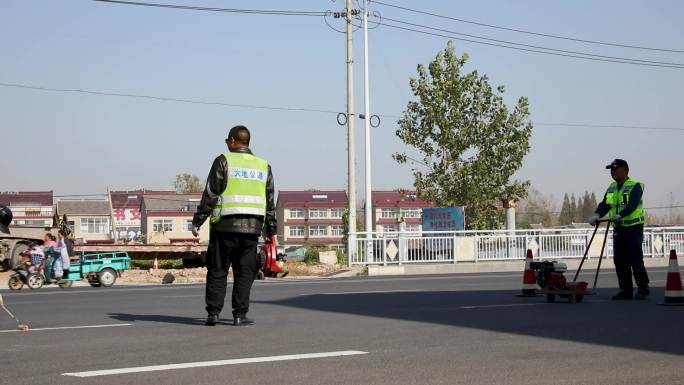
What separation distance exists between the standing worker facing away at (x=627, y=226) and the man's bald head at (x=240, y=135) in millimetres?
5490

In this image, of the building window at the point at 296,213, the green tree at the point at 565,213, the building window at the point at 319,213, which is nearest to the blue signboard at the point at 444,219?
the building window at the point at 319,213

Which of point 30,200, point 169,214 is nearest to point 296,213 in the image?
point 169,214

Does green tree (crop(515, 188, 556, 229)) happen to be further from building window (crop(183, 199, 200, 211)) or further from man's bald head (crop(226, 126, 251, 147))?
man's bald head (crop(226, 126, 251, 147))

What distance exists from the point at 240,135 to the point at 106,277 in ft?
60.1

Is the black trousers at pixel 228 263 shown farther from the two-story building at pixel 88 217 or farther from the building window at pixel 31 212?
the two-story building at pixel 88 217

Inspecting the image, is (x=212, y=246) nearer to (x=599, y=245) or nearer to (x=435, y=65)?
(x=599, y=245)

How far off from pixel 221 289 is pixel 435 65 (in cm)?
3575

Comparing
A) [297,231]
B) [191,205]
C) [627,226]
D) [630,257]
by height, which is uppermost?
[191,205]

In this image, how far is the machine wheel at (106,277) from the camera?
26656 mm

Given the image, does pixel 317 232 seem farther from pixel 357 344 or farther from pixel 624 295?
pixel 357 344

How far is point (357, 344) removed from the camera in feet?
25.7

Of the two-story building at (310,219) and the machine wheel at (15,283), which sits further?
the two-story building at (310,219)

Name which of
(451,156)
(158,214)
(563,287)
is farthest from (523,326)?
(158,214)

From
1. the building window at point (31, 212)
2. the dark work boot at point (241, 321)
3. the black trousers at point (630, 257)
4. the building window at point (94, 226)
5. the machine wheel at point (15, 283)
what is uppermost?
the building window at point (31, 212)
